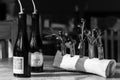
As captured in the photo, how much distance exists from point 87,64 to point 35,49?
238 mm

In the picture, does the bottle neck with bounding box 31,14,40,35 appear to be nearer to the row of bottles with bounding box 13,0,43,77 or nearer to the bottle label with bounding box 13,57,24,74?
the row of bottles with bounding box 13,0,43,77

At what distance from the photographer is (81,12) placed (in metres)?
5.76

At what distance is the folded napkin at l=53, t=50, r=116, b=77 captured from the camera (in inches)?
42.9

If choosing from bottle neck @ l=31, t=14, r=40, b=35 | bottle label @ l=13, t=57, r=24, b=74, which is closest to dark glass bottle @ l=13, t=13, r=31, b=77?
bottle label @ l=13, t=57, r=24, b=74

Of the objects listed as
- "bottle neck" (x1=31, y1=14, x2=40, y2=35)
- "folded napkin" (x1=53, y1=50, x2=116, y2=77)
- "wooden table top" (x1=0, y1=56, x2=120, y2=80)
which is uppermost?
"bottle neck" (x1=31, y1=14, x2=40, y2=35)

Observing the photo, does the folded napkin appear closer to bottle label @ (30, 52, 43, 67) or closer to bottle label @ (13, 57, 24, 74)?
bottle label @ (30, 52, 43, 67)

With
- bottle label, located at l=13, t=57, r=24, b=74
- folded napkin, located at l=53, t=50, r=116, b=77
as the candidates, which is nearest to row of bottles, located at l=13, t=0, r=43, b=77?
bottle label, located at l=13, t=57, r=24, b=74

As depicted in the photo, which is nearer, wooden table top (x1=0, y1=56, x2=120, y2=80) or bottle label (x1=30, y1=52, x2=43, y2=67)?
wooden table top (x1=0, y1=56, x2=120, y2=80)

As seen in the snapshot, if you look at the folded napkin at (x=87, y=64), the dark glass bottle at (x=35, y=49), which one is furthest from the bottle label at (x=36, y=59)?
the folded napkin at (x=87, y=64)

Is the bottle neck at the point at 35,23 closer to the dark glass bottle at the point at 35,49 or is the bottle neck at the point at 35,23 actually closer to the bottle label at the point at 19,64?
the dark glass bottle at the point at 35,49

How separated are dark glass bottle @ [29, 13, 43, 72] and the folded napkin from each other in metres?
0.11

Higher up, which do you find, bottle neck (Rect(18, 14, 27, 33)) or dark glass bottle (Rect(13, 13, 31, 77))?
bottle neck (Rect(18, 14, 27, 33))

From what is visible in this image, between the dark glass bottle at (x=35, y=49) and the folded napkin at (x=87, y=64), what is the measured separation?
105 millimetres

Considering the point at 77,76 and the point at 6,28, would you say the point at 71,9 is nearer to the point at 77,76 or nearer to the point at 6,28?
the point at 6,28
